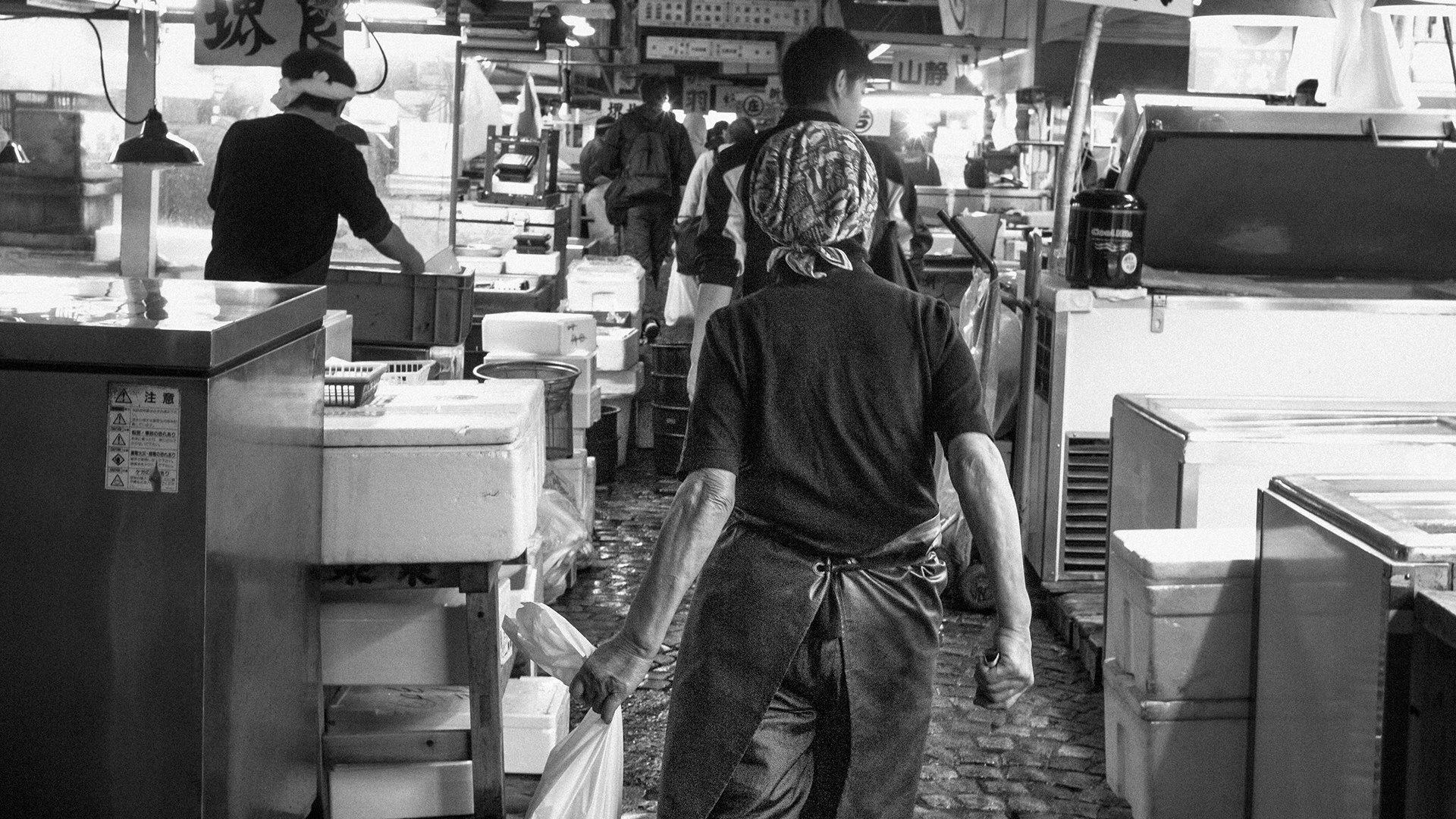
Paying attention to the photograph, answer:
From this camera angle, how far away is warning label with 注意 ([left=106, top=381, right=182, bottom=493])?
2826 millimetres

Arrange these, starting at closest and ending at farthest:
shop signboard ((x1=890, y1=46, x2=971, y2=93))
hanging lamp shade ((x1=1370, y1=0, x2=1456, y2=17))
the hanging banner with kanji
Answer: hanging lamp shade ((x1=1370, y1=0, x2=1456, y2=17)) < the hanging banner with kanji < shop signboard ((x1=890, y1=46, x2=971, y2=93))

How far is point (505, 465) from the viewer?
12.0ft

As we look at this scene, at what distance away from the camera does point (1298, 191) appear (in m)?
6.62

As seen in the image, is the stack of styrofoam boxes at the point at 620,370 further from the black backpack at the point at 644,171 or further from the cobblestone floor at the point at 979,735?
the black backpack at the point at 644,171

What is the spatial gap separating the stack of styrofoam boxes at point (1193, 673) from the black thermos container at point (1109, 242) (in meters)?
2.52

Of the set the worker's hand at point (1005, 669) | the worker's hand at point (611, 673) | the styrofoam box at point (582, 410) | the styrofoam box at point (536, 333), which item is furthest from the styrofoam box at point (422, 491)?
the styrofoam box at point (536, 333)

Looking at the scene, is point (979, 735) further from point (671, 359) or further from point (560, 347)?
point (671, 359)

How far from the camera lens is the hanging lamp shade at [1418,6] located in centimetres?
487

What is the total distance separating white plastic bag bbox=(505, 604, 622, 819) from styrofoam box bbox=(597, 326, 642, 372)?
18.2ft

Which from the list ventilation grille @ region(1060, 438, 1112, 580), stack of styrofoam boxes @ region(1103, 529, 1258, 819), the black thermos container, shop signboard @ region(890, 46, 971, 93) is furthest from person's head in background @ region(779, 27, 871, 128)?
shop signboard @ region(890, 46, 971, 93)

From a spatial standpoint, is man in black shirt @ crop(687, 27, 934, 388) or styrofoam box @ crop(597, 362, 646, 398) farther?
styrofoam box @ crop(597, 362, 646, 398)

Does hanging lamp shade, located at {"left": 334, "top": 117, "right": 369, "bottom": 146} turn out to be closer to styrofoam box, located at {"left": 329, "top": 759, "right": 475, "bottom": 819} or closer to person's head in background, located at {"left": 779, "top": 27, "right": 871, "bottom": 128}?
person's head in background, located at {"left": 779, "top": 27, "right": 871, "bottom": 128}

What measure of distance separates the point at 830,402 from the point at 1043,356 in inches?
149

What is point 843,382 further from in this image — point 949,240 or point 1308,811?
point 949,240
